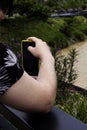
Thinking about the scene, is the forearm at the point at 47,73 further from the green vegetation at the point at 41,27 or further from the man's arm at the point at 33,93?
the green vegetation at the point at 41,27

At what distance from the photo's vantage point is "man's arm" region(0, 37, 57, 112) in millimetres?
1568

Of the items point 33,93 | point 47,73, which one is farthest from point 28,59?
point 33,93

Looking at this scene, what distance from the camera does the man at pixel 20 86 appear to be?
61.0 inches

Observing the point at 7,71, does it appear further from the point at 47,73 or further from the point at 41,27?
the point at 41,27

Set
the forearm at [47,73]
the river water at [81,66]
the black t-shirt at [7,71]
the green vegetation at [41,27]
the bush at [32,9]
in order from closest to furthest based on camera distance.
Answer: the black t-shirt at [7,71] → the forearm at [47,73] → the river water at [81,66] → the green vegetation at [41,27] → the bush at [32,9]

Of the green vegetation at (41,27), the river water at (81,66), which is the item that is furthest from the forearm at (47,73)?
the green vegetation at (41,27)

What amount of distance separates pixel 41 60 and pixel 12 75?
0.27m

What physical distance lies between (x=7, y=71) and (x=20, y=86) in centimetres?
7

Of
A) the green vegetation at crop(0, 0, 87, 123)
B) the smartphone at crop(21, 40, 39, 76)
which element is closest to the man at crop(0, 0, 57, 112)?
the smartphone at crop(21, 40, 39, 76)

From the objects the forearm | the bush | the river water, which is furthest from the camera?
the bush

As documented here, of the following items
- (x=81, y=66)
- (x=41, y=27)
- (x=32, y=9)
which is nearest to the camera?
(x=81, y=66)

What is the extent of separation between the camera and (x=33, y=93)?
1.60 m

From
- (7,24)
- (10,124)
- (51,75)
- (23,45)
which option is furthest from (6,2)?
(7,24)

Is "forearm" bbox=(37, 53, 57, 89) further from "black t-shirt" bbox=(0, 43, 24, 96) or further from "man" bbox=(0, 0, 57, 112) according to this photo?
"black t-shirt" bbox=(0, 43, 24, 96)
